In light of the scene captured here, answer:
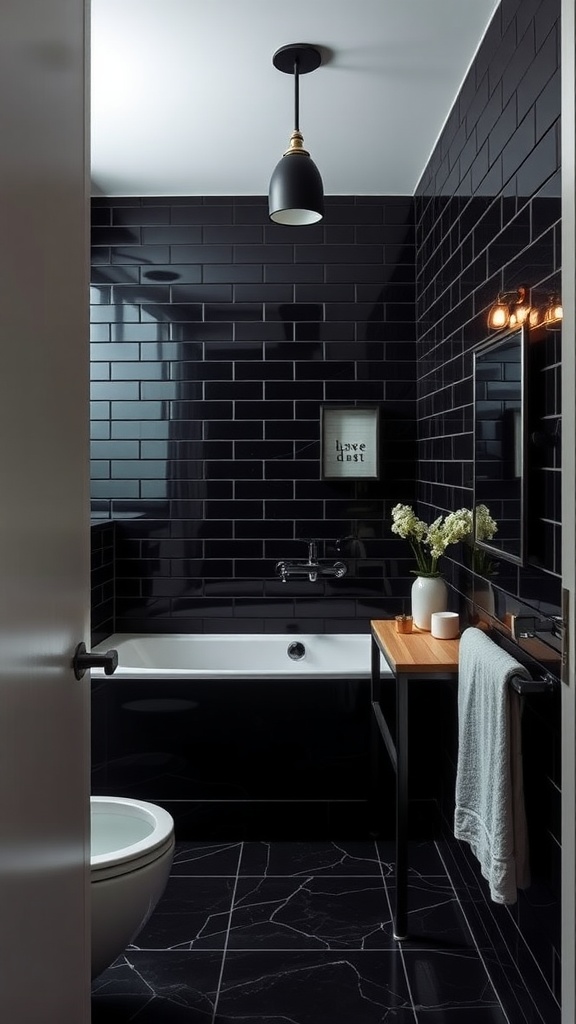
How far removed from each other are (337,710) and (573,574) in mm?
2277

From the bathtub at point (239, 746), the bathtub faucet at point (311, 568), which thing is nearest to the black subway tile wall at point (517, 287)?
the bathtub at point (239, 746)

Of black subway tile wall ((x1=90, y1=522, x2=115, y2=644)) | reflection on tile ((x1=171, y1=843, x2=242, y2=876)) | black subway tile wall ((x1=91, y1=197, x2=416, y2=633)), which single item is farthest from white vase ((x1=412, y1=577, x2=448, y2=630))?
black subway tile wall ((x1=90, y1=522, x2=115, y2=644))

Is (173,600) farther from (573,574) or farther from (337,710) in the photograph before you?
(573,574)

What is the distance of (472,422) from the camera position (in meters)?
2.83

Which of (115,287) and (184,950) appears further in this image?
(115,287)

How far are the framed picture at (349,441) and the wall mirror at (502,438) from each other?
1.46m

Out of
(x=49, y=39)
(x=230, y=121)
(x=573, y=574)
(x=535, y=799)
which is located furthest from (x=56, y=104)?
(x=230, y=121)

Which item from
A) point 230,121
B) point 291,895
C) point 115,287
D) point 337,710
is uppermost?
point 230,121

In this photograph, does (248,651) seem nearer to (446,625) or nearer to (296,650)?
(296,650)

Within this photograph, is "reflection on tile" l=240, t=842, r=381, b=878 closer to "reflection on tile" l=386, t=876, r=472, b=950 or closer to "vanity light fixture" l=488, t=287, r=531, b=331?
"reflection on tile" l=386, t=876, r=472, b=950

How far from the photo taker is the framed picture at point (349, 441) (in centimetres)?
412

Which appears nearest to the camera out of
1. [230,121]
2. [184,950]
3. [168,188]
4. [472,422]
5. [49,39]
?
[49,39]

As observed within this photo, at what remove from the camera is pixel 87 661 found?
132cm

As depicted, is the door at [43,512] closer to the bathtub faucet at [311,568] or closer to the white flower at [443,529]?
the white flower at [443,529]
